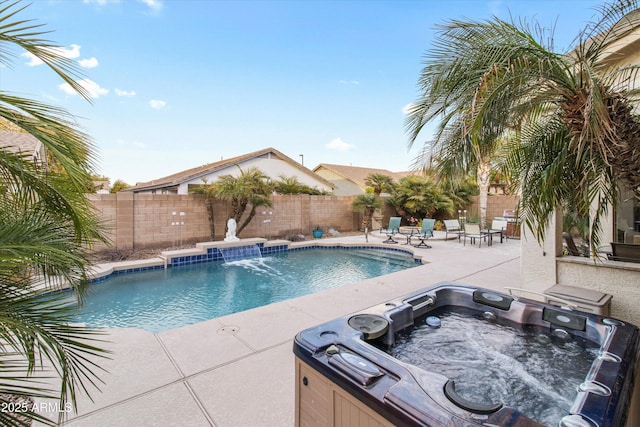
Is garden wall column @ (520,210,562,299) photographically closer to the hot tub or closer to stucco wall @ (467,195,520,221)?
the hot tub

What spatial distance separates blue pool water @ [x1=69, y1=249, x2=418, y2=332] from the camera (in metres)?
6.06

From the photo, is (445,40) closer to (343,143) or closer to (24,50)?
(24,50)

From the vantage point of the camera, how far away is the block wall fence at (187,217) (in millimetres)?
10148

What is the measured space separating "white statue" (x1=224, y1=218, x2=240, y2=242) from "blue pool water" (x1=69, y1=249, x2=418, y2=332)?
123 cm

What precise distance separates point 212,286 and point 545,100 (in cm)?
781

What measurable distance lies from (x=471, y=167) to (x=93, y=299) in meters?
8.19

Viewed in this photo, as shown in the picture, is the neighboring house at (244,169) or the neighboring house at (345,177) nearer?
the neighboring house at (244,169)

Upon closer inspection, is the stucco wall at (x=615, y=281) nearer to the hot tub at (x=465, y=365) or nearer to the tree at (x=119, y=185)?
the hot tub at (x=465, y=365)

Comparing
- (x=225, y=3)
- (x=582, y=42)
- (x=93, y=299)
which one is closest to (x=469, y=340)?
(x=582, y=42)

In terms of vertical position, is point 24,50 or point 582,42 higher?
point 582,42

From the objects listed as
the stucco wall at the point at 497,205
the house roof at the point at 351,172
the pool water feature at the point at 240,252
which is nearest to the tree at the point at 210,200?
the pool water feature at the point at 240,252

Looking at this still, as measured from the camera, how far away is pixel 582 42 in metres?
3.12

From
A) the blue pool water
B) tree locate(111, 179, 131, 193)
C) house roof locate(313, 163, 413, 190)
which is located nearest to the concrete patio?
the blue pool water

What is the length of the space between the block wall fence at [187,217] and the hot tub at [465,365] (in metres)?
7.00
